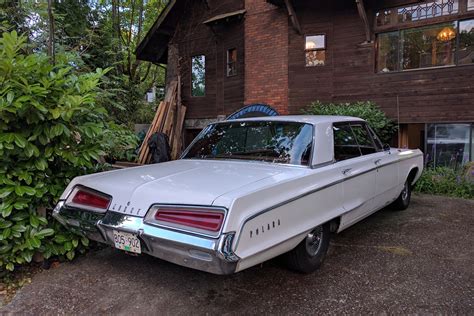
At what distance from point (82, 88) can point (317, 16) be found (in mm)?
8312

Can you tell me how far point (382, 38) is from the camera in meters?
9.49

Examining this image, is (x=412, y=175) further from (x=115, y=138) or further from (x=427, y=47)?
(x=115, y=138)

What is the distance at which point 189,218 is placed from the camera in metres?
2.52

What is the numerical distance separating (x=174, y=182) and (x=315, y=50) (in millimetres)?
8495

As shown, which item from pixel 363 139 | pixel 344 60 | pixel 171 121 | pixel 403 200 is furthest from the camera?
pixel 171 121

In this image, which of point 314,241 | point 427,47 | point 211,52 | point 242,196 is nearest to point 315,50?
point 427,47

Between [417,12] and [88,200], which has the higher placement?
[417,12]

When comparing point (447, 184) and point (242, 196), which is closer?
point (242, 196)

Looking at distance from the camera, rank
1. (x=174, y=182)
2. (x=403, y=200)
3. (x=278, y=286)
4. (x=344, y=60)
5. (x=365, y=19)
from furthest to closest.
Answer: (x=344, y=60) < (x=365, y=19) < (x=403, y=200) < (x=278, y=286) < (x=174, y=182)

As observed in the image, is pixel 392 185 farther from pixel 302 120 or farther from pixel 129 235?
pixel 129 235

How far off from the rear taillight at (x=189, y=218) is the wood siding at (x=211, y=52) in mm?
9411

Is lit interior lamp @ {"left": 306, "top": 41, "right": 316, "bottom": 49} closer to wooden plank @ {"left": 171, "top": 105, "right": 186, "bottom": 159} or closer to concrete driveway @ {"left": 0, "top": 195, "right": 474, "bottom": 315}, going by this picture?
wooden plank @ {"left": 171, "top": 105, "right": 186, "bottom": 159}

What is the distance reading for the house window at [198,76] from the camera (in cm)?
1340

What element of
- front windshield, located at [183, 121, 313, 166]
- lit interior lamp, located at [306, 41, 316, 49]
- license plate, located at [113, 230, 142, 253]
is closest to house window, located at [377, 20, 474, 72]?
lit interior lamp, located at [306, 41, 316, 49]
